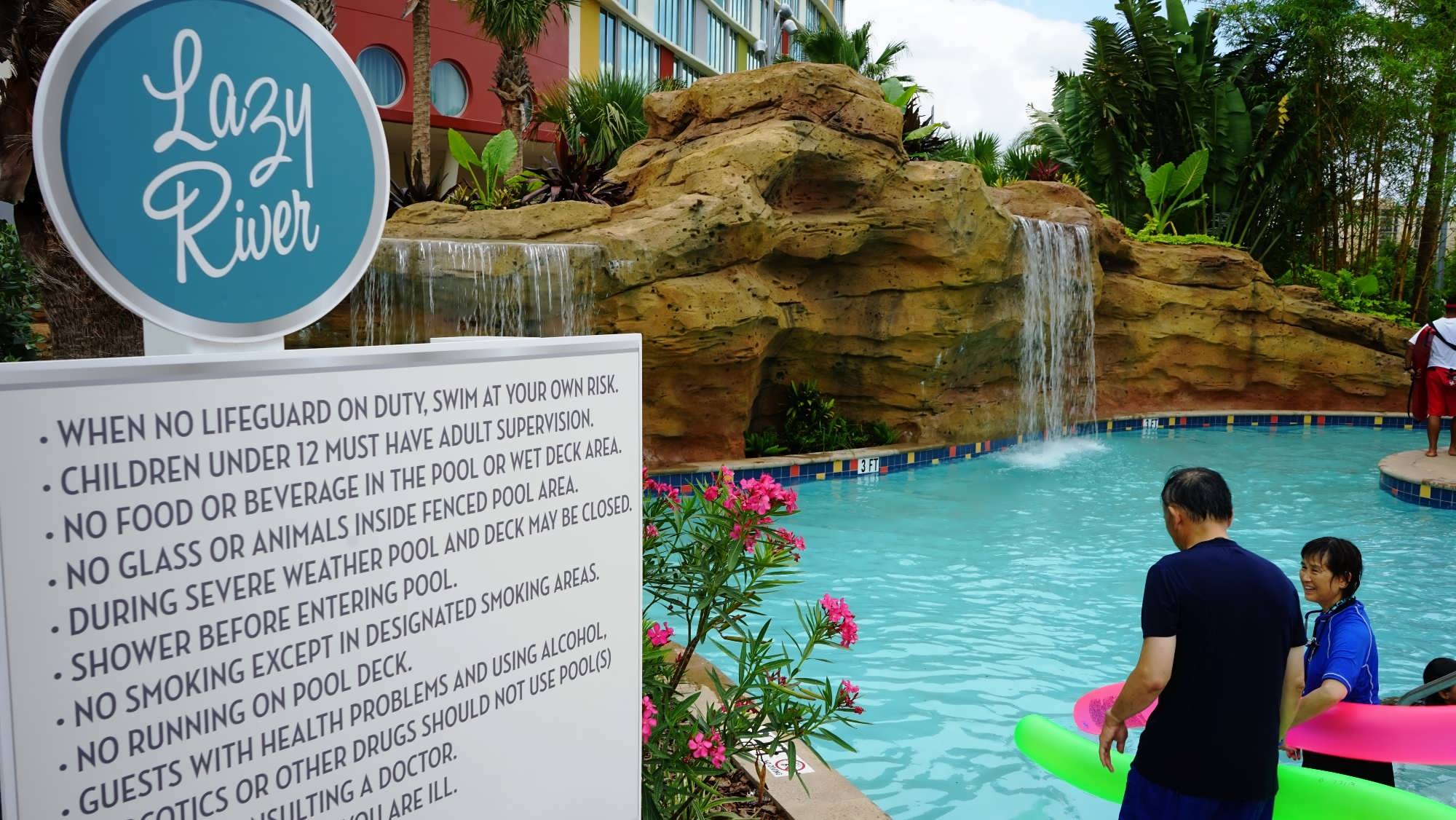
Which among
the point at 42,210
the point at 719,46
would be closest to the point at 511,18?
the point at 42,210

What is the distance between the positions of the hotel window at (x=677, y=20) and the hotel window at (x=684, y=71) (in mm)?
647

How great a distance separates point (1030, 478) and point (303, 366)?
11.6 metres

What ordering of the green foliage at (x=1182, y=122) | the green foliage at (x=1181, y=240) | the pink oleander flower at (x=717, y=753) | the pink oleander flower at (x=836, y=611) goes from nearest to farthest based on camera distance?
1. the pink oleander flower at (x=717, y=753)
2. the pink oleander flower at (x=836, y=611)
3. the green foliage at (x=1181, y=240)
4. the green foliage at (x=1182, y=122)

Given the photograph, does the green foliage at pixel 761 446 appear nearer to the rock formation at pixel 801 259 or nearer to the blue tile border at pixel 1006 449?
the blue tile border at pixel 1006 449

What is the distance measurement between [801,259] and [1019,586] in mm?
5511

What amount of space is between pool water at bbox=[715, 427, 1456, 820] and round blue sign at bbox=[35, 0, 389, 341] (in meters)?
3.65

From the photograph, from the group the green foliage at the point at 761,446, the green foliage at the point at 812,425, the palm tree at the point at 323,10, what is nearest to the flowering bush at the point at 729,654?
the green foliage at the point at 761,446

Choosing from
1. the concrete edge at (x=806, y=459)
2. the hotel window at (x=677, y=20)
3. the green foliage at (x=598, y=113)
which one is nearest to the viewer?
the concrete edge at (x=806, y=459)

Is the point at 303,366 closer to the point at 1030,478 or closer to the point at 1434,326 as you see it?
the point at 1030,478

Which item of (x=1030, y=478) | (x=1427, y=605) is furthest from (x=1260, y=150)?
(x=1427, y=605)

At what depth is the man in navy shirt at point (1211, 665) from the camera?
113 inches

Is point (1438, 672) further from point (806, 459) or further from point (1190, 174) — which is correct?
point (1190, 174)

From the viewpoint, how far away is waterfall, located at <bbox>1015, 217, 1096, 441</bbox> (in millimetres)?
14414

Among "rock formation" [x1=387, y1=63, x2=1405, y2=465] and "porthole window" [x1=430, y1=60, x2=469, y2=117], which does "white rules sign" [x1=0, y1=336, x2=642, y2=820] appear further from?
"porthole window" [x1=430, y1=60, x2=469, y2=117]
